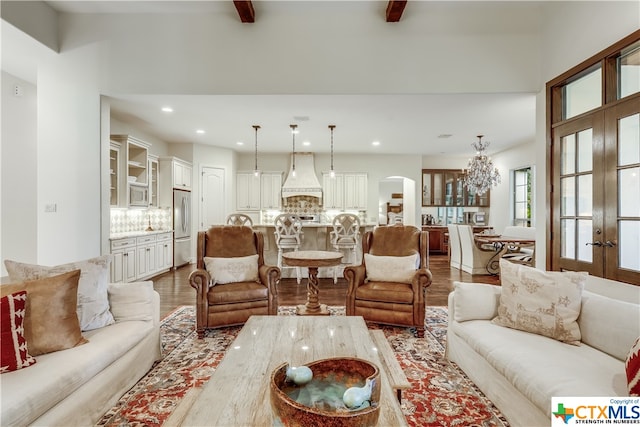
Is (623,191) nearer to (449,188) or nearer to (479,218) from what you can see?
(479,218)

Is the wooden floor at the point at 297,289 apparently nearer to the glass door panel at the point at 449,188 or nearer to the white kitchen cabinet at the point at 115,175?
the white kitchen cabinet at the point at 115,175

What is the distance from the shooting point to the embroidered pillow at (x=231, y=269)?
11.1 feet

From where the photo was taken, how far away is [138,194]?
583 cm

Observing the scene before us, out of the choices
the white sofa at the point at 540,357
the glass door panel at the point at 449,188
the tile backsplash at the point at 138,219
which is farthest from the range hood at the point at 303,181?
the white sofa at the point at 540,357

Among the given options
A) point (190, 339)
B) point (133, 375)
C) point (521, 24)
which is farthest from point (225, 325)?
point (521, 24)

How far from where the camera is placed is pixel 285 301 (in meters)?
4.35

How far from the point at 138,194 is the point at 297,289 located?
3.33m

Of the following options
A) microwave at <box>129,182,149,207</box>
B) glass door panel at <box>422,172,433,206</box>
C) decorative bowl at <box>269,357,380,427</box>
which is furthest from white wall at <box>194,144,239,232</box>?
decorative bowl at <box>269,357,380,427</box>

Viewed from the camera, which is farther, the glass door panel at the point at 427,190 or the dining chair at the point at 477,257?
the glass door panel at the point at 427,190

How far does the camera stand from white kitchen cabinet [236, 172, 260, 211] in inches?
340

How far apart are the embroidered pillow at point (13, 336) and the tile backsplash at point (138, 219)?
14.1 ft

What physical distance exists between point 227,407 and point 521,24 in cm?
502

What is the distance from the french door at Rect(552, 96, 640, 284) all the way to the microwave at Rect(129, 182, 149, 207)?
243 inches

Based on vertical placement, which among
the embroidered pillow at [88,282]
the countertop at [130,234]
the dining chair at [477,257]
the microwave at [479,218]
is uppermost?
the microwave at [479,218]
